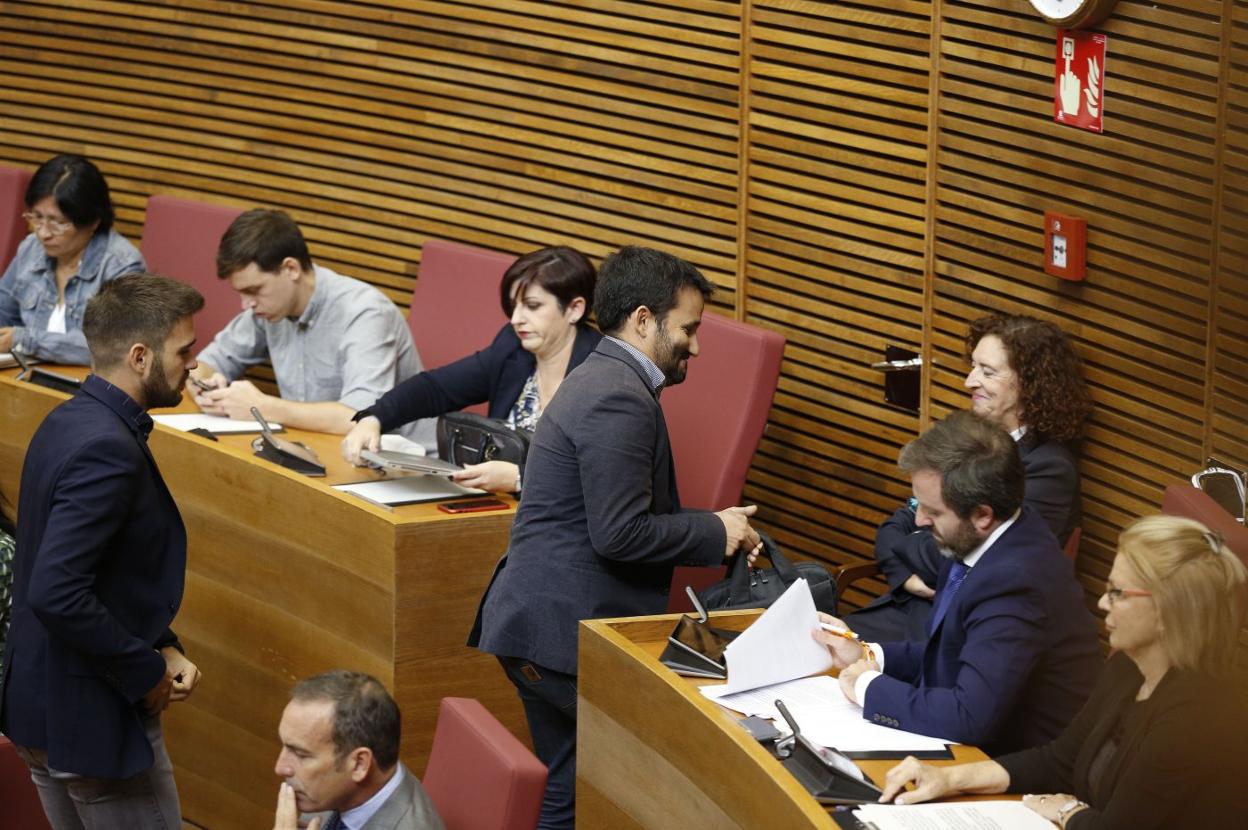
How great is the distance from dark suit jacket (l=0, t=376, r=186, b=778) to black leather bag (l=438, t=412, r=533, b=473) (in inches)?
44.4

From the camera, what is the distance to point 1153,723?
8.48ft

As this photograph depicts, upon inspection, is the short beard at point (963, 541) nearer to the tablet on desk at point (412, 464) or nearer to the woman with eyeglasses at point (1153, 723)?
the woman with eyeglasses at point (1153, 723)

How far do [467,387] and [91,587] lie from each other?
1773mm

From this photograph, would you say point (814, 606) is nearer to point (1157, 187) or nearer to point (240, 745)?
point (1157, 187)

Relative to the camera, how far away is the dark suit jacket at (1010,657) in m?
2.97

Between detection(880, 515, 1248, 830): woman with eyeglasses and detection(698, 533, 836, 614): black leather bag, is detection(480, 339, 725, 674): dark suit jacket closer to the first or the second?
detection(698, 533, 836, 614): black leather bag

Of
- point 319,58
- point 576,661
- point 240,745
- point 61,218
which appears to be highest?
point 319,58

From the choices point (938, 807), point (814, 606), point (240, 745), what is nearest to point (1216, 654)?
point (938, 807)

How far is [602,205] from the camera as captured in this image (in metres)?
5.94

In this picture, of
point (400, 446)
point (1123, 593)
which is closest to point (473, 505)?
point (400, 446)

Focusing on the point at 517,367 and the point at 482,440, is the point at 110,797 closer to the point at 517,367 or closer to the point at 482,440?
the point at 482,440

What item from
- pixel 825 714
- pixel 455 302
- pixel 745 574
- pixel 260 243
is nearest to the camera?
pixel 825 714

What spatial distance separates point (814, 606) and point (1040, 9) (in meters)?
1.83

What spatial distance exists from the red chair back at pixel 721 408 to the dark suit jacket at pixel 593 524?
1.21 metres
